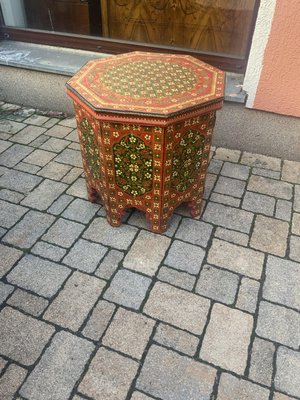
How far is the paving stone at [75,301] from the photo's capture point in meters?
2.07

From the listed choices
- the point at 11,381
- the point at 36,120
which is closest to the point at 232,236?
the point at 11,381

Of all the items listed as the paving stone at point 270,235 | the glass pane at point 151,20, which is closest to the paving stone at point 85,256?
the paving stone at point 270,235

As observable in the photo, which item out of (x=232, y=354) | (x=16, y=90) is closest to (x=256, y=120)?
(x=232, y=354)

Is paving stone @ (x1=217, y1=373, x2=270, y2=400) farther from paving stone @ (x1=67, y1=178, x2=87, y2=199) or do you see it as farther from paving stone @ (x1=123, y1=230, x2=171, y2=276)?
paving stone @ (x1=67, y1=178, x2=87, y2=199)

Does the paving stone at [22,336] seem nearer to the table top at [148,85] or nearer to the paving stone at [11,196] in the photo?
the paving stone at [11,196]

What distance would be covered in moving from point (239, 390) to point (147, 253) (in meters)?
1.04

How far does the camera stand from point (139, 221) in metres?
2.72

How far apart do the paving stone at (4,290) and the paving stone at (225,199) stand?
1706 millimetres

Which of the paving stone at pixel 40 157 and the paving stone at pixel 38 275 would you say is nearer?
the paving stone at pixel 38 275

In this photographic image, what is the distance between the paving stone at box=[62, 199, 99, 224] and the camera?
275 centimetres

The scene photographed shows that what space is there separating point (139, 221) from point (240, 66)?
6.21ft

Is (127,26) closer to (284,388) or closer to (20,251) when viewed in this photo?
(20,251)

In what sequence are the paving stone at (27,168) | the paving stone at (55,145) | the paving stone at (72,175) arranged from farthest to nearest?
the paving stone at (55,145) → the paving stone at (27,168) → the paving stone at (72,175)

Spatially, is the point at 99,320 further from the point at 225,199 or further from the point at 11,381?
the point at 225,199
